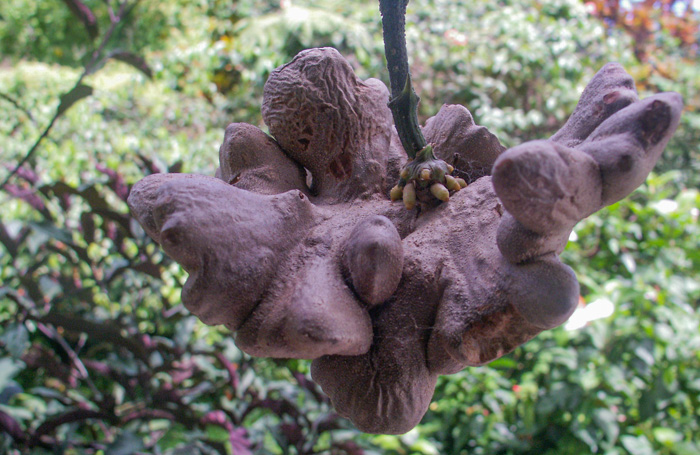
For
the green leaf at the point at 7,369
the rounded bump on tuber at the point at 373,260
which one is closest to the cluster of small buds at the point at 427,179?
the rounded bump on tuber at the point at 373,260

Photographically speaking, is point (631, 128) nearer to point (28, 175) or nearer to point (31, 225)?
point (31, 225)

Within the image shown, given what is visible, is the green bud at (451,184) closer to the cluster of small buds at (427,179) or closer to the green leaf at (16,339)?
the cluster of small buds at (427,179)

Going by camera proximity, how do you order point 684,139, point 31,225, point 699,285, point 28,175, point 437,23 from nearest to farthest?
1. point 31,225
2. point 28,175
3. point 699,285
4. point 437,23
5. point 684,139

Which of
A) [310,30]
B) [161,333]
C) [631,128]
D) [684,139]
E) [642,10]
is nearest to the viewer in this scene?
[631,128]

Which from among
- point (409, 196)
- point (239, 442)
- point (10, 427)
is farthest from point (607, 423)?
point (10, 427)

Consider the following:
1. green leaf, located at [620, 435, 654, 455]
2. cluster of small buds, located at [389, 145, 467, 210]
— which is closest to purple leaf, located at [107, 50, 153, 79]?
cluster of small buds, located at [389, 145, 467, 210]

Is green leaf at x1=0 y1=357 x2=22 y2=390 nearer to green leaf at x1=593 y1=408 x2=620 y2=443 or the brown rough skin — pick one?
the brown rough skin

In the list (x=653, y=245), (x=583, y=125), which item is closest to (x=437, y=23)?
(x=653, y=245)
